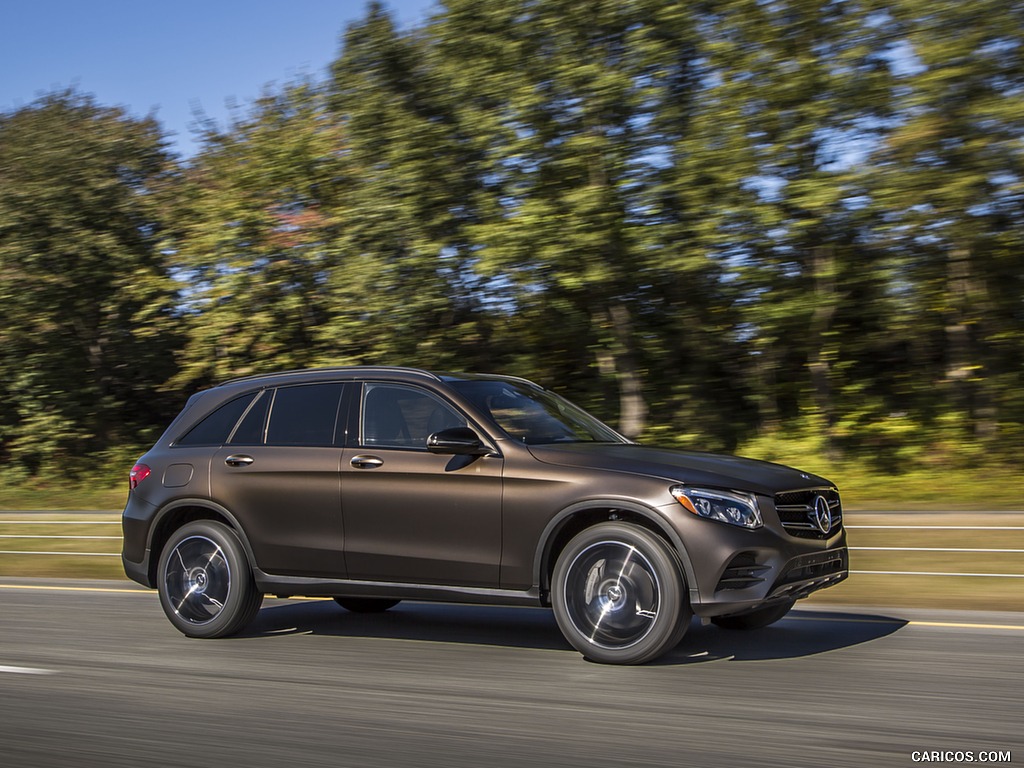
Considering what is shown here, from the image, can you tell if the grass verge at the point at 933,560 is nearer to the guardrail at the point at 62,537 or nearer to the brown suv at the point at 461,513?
the brown suv at the point at 461,513

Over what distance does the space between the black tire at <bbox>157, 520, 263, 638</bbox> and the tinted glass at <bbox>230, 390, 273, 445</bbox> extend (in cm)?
63

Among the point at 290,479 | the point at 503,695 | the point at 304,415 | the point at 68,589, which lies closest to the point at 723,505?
the point at 503,695

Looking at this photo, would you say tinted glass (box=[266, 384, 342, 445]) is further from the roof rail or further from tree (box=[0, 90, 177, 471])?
tree (box=[0, 90, 177, 471])

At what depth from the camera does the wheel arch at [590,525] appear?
655 cm

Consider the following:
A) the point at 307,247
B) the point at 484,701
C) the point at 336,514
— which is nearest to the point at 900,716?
the point at 484,701

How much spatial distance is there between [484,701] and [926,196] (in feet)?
38.1

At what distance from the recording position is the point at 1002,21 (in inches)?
583

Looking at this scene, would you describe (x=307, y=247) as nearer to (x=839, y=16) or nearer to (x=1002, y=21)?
(x=839, y=16)

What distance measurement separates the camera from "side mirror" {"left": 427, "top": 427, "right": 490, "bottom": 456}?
723cm

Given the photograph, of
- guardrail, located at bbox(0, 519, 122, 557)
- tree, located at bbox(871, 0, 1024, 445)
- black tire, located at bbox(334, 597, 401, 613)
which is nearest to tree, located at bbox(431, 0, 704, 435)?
tree, located at bbox(871, 0, 1024, 445)

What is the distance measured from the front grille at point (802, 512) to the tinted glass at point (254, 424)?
374 cm

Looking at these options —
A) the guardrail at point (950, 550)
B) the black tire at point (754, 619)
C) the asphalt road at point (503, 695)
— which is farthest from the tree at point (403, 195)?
the black tire at point (754, 619)

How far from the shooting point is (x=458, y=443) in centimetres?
722

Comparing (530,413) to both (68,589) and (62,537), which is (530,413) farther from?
(62,537)
